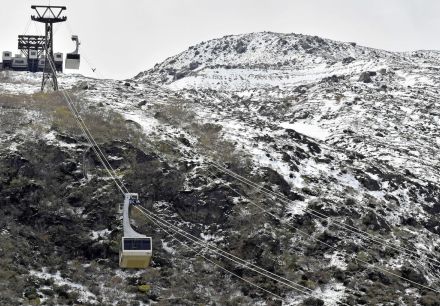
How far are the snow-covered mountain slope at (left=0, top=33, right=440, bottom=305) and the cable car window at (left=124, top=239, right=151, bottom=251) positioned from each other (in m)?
3.88

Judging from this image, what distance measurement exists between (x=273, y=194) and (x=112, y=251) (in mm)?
15578

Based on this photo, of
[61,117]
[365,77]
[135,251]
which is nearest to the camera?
[135,251]

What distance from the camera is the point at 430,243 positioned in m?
63.8

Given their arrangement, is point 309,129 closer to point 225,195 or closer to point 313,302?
point 225,195

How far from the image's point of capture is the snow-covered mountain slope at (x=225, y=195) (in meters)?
54.7

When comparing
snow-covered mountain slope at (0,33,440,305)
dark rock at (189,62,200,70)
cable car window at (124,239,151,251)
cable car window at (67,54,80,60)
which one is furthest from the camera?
dark rock at (189,62,200,70)

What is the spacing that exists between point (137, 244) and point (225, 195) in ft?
49.5

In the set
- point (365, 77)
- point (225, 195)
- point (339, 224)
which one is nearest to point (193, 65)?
point (365, 77)

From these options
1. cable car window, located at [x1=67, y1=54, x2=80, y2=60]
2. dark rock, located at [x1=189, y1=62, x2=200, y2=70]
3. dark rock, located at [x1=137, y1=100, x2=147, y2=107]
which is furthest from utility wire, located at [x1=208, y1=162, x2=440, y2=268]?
dark rock, located at [x1=189, y1=62, x2=200, y2=70]

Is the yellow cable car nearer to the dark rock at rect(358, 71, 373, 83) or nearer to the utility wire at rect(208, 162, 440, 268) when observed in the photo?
the utility wire at rect(208, 162, 440, 268)

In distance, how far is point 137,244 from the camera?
164 feet

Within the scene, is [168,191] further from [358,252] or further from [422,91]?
[422,91]

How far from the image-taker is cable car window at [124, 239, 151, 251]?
4969 cm

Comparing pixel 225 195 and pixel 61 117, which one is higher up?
pixel 61 117
